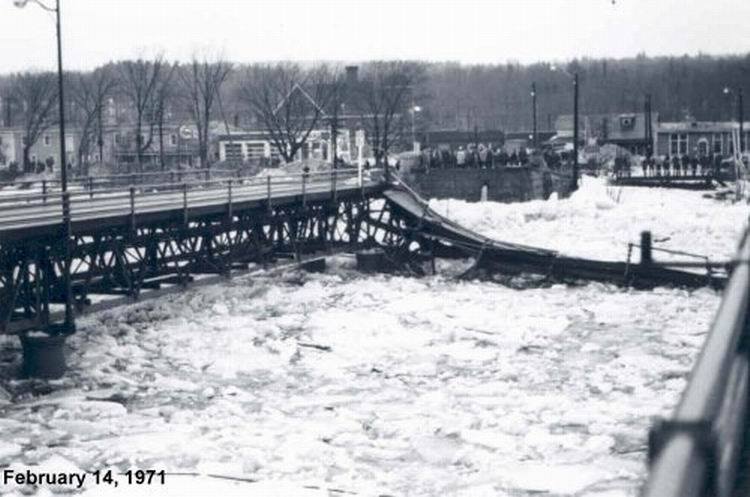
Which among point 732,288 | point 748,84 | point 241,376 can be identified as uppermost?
point 748,84

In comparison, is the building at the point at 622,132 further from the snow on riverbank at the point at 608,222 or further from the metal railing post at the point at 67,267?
the metal railing post at the point at 67,267

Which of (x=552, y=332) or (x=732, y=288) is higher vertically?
(x=732, y=288)

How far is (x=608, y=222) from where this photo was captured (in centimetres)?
5012

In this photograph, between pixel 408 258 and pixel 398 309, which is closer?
pixel 398 309

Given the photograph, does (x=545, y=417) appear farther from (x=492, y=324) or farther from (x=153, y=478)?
(x=492, y=324)

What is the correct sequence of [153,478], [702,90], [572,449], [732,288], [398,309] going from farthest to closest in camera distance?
[702,90] → [398,309] → [572,449] → [153,478] → [732,288]

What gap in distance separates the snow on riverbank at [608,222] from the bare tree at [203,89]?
27.9 meters

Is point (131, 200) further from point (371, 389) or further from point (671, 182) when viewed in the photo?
point (671, 182)

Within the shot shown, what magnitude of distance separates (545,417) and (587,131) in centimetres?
11388

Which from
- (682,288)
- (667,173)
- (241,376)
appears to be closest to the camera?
Answer: (241,376)

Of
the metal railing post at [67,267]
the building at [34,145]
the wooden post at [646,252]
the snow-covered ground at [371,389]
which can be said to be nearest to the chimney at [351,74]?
the building at [34,145]

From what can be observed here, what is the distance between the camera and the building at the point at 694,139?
113500mm

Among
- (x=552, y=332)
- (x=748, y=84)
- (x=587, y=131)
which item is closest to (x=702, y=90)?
(x=748, y=84)

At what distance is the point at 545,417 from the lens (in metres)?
18.0
